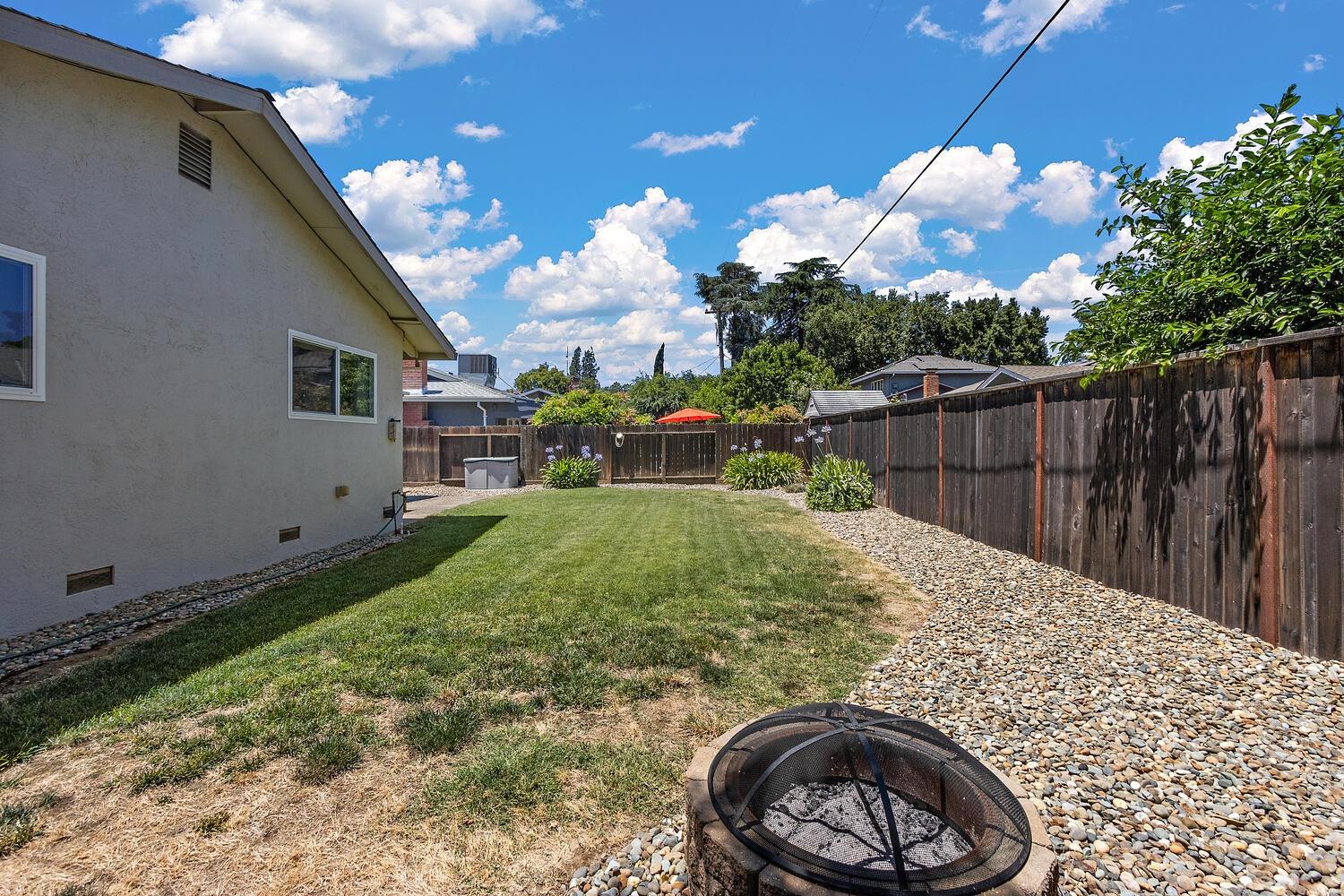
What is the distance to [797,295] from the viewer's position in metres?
47.3

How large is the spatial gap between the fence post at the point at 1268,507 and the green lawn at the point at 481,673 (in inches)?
87.8

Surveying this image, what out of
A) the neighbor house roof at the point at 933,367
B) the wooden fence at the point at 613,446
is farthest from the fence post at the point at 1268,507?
the neighbor house roof at the point at 933,367

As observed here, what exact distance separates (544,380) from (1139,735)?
5672cm

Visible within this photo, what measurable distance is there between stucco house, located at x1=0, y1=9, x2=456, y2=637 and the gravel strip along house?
4996 millimetres

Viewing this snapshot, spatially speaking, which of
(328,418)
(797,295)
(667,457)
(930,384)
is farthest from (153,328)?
(797,295)

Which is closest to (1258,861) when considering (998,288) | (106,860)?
(106,860)

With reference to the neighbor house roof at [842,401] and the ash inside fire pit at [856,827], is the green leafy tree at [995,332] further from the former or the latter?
Answer: the ash inside fire pit at [856,827]

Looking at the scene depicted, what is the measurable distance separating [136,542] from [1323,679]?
8060mm

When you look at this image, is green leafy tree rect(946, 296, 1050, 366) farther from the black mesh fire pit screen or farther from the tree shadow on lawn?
the black mesh fire pit screen

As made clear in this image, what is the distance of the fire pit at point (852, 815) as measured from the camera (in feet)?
4.72

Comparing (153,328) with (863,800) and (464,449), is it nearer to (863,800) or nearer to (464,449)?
(863,800)

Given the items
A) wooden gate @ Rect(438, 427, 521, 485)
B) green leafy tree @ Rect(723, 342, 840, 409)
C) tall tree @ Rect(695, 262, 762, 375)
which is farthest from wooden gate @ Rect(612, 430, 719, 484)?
tall tree @ Rect(695, 262, 762, 375)

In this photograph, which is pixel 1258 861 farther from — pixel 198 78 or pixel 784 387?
pixel 784 387

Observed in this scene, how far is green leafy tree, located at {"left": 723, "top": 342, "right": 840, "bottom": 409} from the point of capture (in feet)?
109
